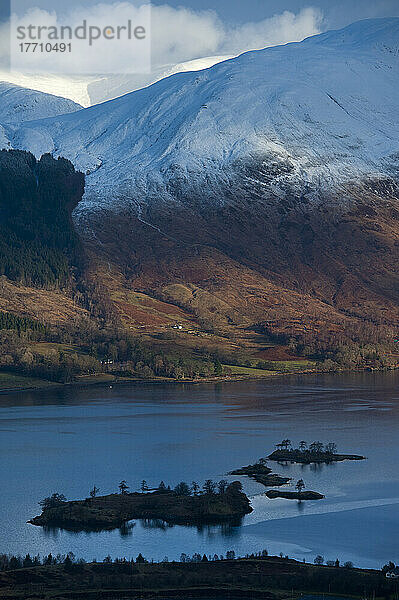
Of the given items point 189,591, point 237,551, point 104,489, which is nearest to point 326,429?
point 104,489

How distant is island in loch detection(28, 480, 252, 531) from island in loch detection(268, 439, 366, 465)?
1352 cm

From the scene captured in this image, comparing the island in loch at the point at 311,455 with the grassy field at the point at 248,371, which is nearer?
the island in loch at the point at 311,455

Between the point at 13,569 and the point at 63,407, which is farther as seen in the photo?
the point at 63,407

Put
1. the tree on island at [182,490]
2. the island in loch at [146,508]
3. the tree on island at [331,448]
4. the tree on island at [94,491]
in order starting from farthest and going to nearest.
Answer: the tree on island at [331,448] → the tree on island at [182,490] → the tree on island at [94,491] → the island in loch at [146,508]

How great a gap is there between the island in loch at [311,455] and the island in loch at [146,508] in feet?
44.4

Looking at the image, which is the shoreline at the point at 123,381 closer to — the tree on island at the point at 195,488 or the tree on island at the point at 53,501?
the tree on island at the point at 195,488

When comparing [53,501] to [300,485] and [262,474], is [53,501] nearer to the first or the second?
[300,485]

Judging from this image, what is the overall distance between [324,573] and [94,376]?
334ft

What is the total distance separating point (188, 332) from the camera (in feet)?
590

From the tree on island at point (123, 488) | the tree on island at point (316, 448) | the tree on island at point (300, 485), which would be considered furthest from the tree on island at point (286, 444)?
the tree on island at point (123, 488)

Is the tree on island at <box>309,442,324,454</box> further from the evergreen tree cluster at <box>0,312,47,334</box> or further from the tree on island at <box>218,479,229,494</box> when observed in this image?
the evergreen tree cluster at <box>0,312,47,334</box>

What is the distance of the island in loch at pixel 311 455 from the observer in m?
75.7

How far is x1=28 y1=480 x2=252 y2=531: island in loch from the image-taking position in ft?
187

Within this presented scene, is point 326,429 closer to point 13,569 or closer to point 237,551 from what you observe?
point 237,551
